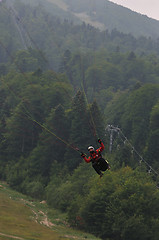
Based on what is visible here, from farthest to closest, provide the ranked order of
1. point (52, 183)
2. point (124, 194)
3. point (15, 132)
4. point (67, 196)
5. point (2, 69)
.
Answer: point (2, 69) → point (15, 132) → point (52, 183) → point (67, 196) → point (124, 194)

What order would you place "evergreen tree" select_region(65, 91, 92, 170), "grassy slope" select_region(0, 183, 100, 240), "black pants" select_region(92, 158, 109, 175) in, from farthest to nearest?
"evergreen tree" select_region(65, 91, 92, 170) → "grassy slope" select_region(0, 183, 100, 240) → "black pants" select_region(92, 158, 109, 175)

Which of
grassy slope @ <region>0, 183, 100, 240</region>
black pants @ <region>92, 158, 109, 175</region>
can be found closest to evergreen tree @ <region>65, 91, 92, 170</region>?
grassy slope @ <region>0, 183, 100, 240</region>

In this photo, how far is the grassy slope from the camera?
36.0m

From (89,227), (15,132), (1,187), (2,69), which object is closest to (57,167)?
(1,187)

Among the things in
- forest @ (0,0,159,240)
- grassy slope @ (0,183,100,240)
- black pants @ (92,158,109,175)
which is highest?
forest @ (0,0,159,240)

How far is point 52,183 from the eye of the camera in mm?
67375

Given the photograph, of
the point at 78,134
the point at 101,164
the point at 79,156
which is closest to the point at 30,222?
the point at 101,164

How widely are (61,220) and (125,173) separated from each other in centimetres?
1297

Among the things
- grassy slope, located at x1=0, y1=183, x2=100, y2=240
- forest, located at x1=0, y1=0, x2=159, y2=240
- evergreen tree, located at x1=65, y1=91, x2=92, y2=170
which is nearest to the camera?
grassy slope, located at x1=0, y1=183, x2=100, y2=240

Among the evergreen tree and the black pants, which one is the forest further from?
the black pants

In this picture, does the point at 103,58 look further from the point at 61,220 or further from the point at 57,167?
the point at 61,220

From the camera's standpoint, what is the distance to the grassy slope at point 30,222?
36.0m

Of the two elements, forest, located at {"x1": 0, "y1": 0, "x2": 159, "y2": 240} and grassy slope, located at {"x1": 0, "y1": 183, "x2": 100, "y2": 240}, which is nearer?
grassy slope, located at {"x1": 0, "y1": 183, "x2": 100, "y2": 240}

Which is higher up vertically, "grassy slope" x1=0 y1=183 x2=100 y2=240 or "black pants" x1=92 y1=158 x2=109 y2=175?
"black pants" x1=92 y1=158 x2=109 y2=175
